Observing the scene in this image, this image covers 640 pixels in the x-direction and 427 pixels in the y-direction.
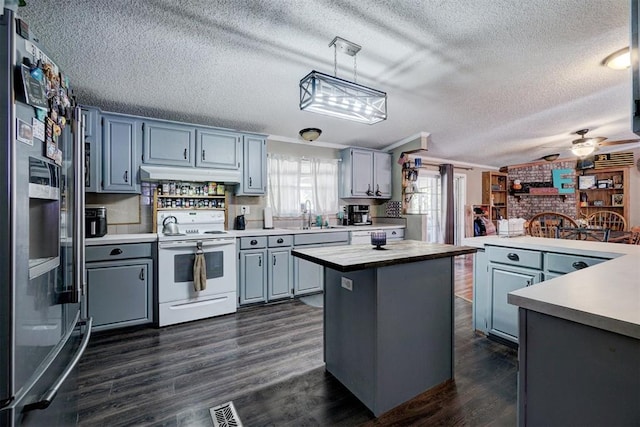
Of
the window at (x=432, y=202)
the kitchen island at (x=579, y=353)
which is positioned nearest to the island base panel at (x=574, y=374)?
the kitchen island at (x=579, y=353)

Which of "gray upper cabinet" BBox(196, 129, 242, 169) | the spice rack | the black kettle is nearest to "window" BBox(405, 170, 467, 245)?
the black kettle

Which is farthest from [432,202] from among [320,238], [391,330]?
[391,330]

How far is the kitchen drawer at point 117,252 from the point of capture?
8.71 feet

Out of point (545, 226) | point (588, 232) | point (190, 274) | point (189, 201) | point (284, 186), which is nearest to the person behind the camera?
point (588, 232)

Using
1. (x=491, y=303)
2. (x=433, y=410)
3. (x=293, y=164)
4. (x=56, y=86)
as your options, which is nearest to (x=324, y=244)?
(x=293, y=164)

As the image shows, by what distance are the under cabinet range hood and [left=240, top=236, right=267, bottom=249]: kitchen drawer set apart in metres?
0.73

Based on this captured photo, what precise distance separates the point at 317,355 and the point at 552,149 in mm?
6071

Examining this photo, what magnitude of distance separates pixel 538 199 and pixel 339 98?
23.8 feet

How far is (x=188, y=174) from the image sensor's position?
3.30 metres

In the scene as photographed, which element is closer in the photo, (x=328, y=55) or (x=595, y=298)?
(x=595, y=298)

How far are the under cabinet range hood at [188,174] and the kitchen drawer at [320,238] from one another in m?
1.02

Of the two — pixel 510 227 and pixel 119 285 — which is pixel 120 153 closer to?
pixel 119 285

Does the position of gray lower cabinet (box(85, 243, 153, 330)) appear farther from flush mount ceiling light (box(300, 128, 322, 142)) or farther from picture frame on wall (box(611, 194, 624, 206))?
picture frame on wall (box(611, 194, 624, 206))

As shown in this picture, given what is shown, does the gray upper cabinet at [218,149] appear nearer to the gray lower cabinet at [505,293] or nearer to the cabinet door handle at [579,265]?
the gray lower cabinet at [505,293]
